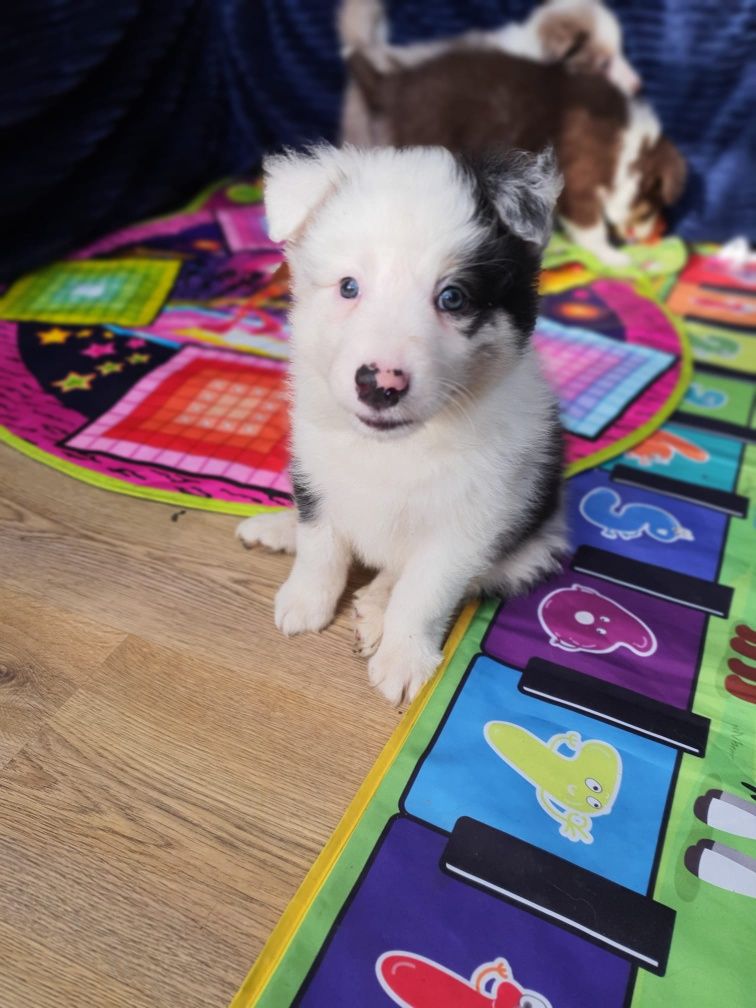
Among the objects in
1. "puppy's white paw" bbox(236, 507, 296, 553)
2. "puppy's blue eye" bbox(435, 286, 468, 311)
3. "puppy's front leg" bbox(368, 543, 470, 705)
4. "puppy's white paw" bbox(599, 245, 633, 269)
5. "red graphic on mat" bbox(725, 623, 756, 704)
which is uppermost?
"puppy's blue eye" bbox(435, 286, 468, 311)

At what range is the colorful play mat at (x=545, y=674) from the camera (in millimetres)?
985

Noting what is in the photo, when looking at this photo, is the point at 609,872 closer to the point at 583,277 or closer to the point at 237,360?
the point at 237,360

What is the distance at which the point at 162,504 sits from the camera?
1.70m

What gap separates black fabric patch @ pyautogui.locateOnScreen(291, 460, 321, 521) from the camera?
1.31 metres

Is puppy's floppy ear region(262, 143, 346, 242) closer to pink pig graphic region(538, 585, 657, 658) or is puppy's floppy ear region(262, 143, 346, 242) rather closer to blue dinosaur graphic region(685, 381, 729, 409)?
pink pig graphic region(538, 585, 657, 658)

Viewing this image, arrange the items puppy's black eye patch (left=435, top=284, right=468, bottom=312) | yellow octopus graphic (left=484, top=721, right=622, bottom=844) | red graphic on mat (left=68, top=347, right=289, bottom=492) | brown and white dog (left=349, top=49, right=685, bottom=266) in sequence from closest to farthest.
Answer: puppy's black eye patch (left=435, top=284, right=468, bottom=312)
yellow octopus graphic (left=484, top=721, right=622, bottom=844)
red graphic on mat (left=68, top=347, right=289, bottom=492)
brown and white dog (left=349, top=49, right=685, bottom=266)

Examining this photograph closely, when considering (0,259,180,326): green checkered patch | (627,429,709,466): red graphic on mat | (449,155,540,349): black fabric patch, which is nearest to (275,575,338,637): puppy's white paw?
(449,155,540,349): black fabric patch

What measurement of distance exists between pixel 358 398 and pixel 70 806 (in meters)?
Result: 0.71

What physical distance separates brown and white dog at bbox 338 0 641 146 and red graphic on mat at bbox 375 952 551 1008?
9.25 ft

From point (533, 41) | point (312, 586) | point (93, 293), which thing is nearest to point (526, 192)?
point (312, 586)

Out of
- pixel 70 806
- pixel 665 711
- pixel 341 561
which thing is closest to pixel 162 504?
pixel 341 561

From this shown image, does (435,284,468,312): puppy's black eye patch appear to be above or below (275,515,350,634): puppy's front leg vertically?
above

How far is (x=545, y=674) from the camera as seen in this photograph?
136cm

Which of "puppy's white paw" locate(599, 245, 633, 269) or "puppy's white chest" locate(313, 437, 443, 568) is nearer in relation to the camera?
"puppy's white chest" locate(313, 437, 443, 568)
